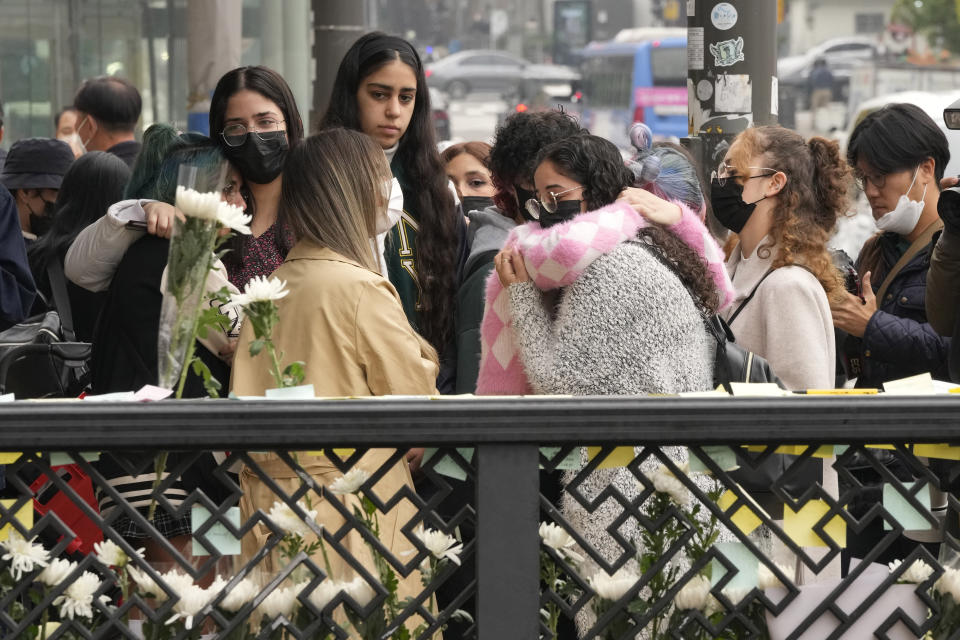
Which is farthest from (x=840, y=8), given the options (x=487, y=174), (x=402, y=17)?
(x=487, y=174)

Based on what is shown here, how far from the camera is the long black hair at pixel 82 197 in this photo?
5281 mm

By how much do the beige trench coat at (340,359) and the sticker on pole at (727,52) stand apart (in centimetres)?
264

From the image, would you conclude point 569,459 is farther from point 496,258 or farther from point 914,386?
point 496,258

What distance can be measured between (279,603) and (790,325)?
2034 mm

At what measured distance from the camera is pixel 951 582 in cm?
253

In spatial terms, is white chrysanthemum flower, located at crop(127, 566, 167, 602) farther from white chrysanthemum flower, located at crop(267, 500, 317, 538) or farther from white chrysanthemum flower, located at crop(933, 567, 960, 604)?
white chrysanthemum flower, located at crop(933, 567, 960, 604)

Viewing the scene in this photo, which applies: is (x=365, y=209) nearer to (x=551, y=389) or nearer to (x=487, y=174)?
(x=551, y=389)

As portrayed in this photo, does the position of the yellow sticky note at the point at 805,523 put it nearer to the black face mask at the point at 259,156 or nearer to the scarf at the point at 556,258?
the scarf at the point at 556,258

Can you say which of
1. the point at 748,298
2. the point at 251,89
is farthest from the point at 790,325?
the point at 251,89

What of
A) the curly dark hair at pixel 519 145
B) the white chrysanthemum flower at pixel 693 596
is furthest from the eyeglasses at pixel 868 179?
the white chrysanthemum flower at pixel 693 596

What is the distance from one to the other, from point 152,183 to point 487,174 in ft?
6.90

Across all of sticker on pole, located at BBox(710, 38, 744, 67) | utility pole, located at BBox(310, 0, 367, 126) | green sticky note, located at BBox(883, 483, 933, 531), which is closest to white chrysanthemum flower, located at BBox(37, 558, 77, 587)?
green sticky note, located at BBox(883, 483, 933, 531)

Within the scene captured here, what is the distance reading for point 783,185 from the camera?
429cm

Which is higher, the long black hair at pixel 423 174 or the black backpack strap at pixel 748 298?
the long black hair at pixel 423 174
